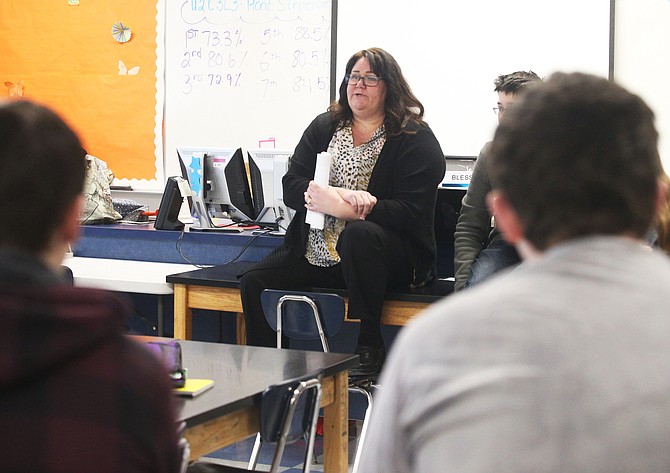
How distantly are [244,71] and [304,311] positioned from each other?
3.11 m

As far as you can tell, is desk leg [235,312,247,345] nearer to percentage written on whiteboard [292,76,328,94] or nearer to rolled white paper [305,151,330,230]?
rolled white paper [305,151,330,230]

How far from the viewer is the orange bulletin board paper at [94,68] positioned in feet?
21.1

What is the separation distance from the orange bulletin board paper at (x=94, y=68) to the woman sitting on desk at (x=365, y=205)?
296cm

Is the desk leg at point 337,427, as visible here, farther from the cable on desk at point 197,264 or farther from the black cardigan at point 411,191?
the cable on desk at point 197,264

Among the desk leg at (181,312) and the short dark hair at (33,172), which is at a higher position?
the short dark hair at (33,172)

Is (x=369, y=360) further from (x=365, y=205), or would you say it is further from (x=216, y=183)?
(x=216, y=183)

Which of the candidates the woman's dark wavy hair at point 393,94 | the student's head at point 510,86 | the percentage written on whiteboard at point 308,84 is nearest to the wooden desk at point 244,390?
the student's head at point 510,86

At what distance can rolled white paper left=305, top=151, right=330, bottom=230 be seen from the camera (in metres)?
3.60

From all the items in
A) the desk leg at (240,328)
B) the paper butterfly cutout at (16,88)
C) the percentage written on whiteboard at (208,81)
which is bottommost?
the desk leg at (240,328)

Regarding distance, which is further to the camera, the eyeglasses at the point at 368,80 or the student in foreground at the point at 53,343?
the eyeglasses at the point at 368,80

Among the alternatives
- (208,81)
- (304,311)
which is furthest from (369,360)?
(208,81)

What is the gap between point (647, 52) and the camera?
17.2 feet

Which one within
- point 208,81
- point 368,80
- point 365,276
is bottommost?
point 365,276

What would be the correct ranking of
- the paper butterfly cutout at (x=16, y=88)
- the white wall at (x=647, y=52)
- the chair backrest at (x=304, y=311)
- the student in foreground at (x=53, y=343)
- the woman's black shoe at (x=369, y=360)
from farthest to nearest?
the paper butterfly cutout at (x=16, y=88) < the white wall at (x=647, y=52) < the woman's black shoe at (x=369, y=360) < the chair backrest at (x=304, y=311) < the student in foreground at (x=53, y=343)
